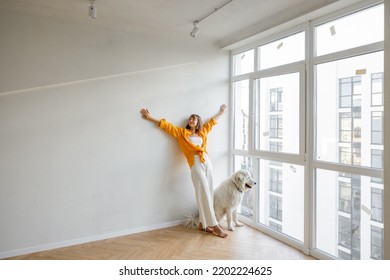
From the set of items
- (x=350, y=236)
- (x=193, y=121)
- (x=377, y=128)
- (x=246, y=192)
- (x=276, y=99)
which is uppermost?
(x=276, y=99)

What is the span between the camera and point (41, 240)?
305cm

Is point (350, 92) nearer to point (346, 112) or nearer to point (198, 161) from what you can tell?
point (346, 112)

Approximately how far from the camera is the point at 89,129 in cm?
327

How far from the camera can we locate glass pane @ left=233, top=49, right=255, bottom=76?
12.7 feet

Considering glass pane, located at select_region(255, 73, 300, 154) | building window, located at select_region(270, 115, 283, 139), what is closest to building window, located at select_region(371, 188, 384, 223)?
glass pane, located at select_region(255, 73, 300, 154)

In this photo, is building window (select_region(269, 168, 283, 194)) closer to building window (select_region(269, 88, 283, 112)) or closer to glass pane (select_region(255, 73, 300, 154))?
glass pane (select_region(255, 73, 300, 154))

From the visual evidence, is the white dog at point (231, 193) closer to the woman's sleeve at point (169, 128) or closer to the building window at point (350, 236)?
the woman's sleeve at point (169, 128)

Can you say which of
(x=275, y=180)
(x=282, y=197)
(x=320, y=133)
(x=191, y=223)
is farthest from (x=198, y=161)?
(x=320, y=133)

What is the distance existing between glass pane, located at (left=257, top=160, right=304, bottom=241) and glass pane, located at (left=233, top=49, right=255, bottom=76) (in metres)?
1.33

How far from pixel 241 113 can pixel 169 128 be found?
3.78ft

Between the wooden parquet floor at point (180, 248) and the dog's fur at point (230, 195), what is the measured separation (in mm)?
225

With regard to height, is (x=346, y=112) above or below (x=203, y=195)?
above
